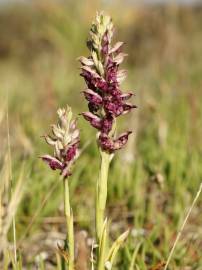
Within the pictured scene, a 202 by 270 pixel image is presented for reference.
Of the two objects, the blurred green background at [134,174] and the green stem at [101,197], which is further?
the blurred green background at [134,174]

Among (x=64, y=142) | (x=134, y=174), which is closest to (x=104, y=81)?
(x=64, y=142)

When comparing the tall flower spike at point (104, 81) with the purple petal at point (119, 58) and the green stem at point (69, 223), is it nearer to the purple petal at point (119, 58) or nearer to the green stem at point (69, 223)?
the purple petal at point (119, 58)

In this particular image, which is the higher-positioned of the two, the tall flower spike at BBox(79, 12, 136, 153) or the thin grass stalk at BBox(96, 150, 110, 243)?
the tall flower spike at BBox(79, 12, 136, 153)

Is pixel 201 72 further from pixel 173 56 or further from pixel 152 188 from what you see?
pixel 152 188

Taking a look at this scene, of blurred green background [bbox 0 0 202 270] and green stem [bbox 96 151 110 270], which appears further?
blurred green background [bbox 0 0 202 270]

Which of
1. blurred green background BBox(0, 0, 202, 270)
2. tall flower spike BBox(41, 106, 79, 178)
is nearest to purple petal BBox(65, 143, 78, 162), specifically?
tall flower spike BBox(41, 106, 79, 178)

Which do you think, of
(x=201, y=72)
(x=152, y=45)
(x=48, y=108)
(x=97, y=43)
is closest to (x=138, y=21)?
(x=152, y=45)

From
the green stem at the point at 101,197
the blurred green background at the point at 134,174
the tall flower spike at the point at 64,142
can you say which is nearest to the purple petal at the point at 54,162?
the tall flower spike at the point at 64,142

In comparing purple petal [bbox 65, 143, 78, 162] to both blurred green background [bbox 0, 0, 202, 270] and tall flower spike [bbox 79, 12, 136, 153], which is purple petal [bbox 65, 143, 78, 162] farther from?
blurred green background [bbox 0, 0, 202, 270]
